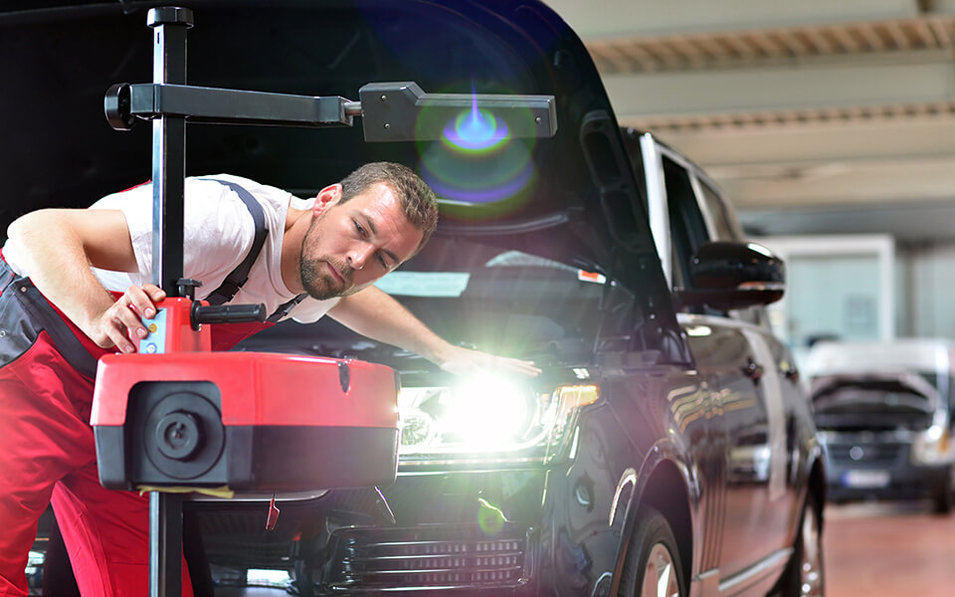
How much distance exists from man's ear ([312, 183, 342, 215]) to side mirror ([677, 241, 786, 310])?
63.3 inches

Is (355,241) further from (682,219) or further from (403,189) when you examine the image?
(682,219)

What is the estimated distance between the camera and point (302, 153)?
342 centimetres

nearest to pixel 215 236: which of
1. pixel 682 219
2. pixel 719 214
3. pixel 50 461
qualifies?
pixel 50 461

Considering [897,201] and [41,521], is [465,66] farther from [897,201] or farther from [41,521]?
[897,201]

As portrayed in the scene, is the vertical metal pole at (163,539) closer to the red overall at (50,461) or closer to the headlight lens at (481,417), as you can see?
the red overall at (50,461)

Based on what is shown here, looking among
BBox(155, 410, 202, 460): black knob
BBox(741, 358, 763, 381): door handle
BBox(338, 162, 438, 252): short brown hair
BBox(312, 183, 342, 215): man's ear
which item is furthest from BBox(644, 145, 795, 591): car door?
BBox(155, 410, 202, 460): black knob

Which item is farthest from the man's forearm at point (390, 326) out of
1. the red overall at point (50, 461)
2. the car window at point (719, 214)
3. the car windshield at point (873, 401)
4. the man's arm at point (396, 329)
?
the car windshield at point (873, 401)

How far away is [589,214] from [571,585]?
40.1 inches

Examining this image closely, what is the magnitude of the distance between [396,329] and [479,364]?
0.71 ft

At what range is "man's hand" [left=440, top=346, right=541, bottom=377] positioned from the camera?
2.95 m

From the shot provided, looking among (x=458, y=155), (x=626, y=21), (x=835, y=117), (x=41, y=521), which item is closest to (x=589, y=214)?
(x=458, y=155)

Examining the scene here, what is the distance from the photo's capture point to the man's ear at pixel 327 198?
2.55 m

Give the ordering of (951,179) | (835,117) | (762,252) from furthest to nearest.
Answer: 1. (951,179)
2. (835,117)
3. (762,252)

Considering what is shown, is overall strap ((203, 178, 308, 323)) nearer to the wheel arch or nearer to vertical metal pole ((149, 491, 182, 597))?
vertical metal pole ((149, 491, 182, 597))
